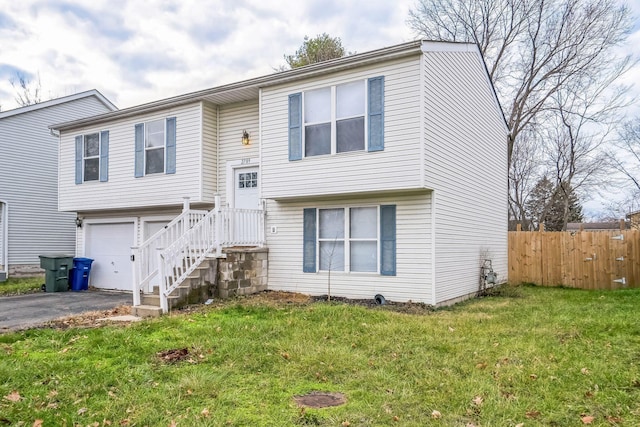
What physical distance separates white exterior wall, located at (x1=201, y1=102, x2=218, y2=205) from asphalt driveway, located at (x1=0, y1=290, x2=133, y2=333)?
3.38 m

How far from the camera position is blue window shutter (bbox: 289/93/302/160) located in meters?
9.78

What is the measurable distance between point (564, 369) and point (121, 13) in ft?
42.7

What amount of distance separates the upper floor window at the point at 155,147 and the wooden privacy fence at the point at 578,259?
422 inches

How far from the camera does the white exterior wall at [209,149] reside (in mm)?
11469

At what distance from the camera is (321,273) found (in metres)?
9.96

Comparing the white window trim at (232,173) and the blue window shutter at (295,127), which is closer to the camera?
the blue window shutter at (295,127)

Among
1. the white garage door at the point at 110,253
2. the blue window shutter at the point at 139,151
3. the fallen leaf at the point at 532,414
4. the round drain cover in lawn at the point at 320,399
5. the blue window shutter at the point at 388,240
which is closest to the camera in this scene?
the fallen leaf at the point at 532,414

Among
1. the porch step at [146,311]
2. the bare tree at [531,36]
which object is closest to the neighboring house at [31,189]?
the porch step at [146,311]

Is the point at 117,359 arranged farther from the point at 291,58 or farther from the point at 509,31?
the point at 291,58

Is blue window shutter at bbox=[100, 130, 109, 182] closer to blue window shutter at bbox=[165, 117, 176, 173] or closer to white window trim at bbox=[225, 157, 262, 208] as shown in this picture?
blue window shutter at bbox=[165, 117, 176, 173]

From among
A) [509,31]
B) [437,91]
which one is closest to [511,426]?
[437,91]

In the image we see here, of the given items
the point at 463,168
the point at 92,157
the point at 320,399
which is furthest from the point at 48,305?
the point at 463,168

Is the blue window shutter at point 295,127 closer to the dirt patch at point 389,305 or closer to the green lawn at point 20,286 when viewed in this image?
the dirt patch at point 389,305

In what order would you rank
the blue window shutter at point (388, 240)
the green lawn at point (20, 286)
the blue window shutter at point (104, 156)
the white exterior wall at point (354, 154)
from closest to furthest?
1. the white exterior wall at point (354, 154)
2. the blue window shutter at point (388, 240)
3. the green lawn at point (20, 286)
4. the blue window shutter at point (104, 156)
